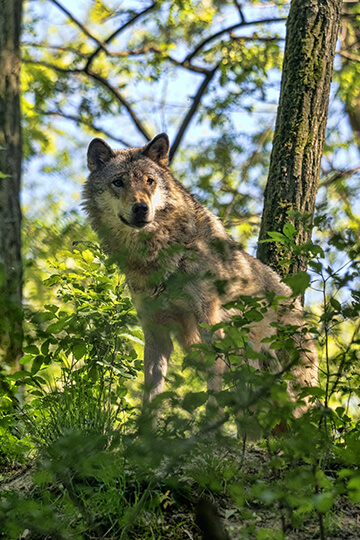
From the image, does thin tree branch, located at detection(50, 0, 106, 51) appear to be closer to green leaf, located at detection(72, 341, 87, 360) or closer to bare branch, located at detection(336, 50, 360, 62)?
bare branch, located at detection(336, 50, 360, 62)

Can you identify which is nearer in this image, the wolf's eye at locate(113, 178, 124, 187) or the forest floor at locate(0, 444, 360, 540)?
the forest floor at locate(0, 444, 360, 540)

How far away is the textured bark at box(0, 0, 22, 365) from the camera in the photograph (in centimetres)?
462

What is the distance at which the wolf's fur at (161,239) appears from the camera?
451 cm

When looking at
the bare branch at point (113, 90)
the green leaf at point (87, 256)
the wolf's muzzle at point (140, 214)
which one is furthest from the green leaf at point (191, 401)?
the bare branch at point (113, 90)

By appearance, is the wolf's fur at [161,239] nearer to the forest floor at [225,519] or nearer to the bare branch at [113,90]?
the forest floor at [225,519]

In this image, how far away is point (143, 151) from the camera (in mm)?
5199

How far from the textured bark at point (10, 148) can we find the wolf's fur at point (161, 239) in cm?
68

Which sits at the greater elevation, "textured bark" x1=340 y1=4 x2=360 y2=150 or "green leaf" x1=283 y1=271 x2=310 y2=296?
"textured bark" x1=340 y1=4 x2=360 y2=150

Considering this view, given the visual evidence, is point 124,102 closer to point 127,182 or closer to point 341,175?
point 341,175

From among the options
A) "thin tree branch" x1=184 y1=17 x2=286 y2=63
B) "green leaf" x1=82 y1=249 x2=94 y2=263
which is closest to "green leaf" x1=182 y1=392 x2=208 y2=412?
"green leaf" x1=82 y1=249 x2=94 y2=263

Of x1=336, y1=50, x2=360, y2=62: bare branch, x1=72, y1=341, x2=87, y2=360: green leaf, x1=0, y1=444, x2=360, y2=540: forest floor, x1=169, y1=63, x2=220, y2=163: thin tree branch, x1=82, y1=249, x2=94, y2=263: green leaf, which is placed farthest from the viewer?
x1=336, y1=50, x2=360, y2=62: bare branch

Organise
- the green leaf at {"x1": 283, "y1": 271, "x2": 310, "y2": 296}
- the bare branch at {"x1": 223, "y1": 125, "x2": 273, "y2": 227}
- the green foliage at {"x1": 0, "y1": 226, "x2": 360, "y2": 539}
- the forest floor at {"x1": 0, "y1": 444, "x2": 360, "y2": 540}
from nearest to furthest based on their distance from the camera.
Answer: the green foliage at {"x1": 0, "y1": 226, "x2": 360, "y2": 539}
the green leaf at {"x1": 283, "y1": 271, "x2": 310, "y2": 296}
the forest floor at {"x1": 0, "y1": 444, "x2": 360, "y2": 540}
the bare branch at {"x1": 223, "y1": 125, "x2": 273, "y2": 227}

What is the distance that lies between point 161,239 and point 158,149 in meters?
1.00

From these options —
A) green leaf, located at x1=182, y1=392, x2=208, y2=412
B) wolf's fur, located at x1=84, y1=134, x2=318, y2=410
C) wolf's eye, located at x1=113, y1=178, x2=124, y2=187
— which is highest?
wolf's eye, located at x1=113, y1=178, x2=124, y2=187
